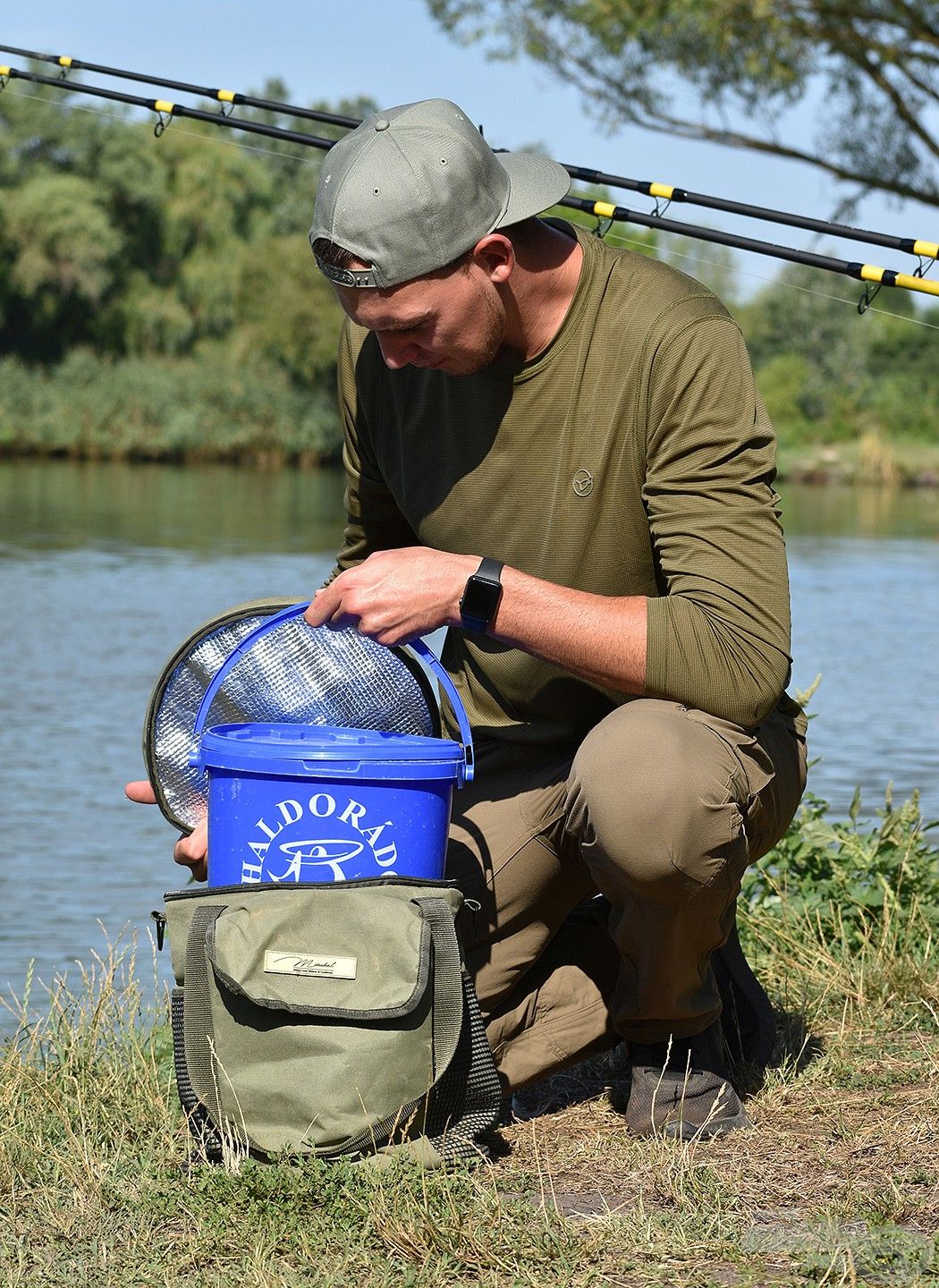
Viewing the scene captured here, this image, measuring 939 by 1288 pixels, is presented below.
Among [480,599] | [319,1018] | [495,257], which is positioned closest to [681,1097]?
[319,1018]

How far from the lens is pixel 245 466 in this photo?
42.1 metres

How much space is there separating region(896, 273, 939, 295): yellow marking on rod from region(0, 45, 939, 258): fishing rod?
0.25ft

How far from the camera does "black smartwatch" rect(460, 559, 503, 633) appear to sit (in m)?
2.80

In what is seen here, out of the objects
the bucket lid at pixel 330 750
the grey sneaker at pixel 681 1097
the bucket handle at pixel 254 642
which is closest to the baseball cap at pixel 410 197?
the bucket handle at pixel 254 642

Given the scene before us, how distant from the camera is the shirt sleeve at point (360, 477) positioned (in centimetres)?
345

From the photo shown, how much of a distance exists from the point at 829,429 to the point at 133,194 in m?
20.9

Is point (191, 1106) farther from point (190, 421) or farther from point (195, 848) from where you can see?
point (190, 421)

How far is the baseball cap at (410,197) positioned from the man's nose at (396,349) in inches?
4.7

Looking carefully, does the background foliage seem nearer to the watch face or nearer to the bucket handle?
the bucket handle

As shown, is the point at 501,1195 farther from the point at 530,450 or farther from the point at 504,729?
the point at 530,450

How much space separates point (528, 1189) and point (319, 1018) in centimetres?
42

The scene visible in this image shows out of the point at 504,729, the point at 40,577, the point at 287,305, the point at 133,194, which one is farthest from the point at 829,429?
the point at 504,729

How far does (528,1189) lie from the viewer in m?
2.78

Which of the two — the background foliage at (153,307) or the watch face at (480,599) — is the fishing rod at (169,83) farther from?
the background foliage at (153,307)
